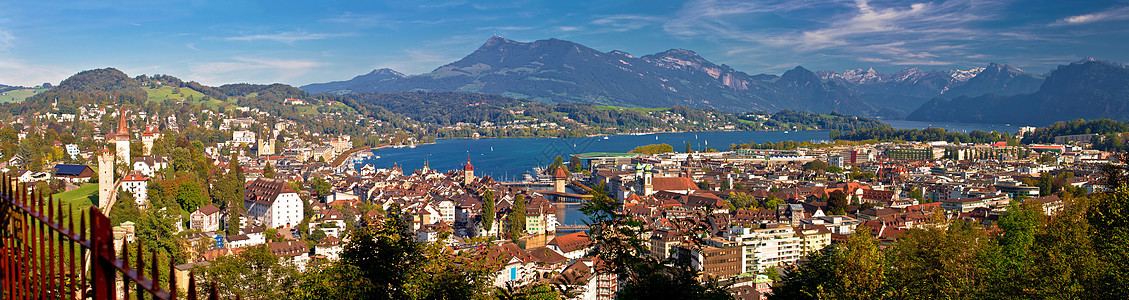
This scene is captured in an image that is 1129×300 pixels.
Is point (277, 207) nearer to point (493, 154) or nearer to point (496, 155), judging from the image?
point (496, 155)

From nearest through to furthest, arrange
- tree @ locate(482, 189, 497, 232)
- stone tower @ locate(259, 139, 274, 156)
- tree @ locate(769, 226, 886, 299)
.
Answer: tree @ locate(769, 226, 886, 299), tree @ locate(482, 189, 497, 232), stone tower @ locate(259, 139, 274, 156)

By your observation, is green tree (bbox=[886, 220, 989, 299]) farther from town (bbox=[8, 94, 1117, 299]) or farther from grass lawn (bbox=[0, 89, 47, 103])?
grass lawn (bbox=[0, 89, 47, 103])

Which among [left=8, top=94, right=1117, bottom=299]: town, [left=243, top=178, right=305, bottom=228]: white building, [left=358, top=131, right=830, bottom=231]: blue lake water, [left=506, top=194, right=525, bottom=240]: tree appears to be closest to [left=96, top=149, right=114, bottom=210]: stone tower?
[left=8, top=94, right=1117, bottom=299]: town

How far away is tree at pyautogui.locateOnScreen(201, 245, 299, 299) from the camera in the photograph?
10992mm

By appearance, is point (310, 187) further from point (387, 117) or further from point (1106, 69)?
point (1106, 69)

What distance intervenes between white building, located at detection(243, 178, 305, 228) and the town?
0.18 feet

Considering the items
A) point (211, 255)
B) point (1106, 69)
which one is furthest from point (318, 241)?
point (1106, 69)

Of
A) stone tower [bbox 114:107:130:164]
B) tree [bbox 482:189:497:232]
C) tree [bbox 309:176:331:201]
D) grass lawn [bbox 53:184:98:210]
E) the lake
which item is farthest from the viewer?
the lake

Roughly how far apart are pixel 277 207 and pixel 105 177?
15.5ft

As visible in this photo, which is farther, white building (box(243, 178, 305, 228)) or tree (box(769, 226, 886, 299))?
white building (box(243, 178, 305, 228))

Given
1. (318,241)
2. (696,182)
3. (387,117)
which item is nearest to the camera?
(318,241)

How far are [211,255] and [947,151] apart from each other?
164ft

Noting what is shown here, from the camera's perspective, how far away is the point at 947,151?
53.7 m

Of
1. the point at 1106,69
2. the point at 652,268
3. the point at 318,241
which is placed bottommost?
the point at 318,241
